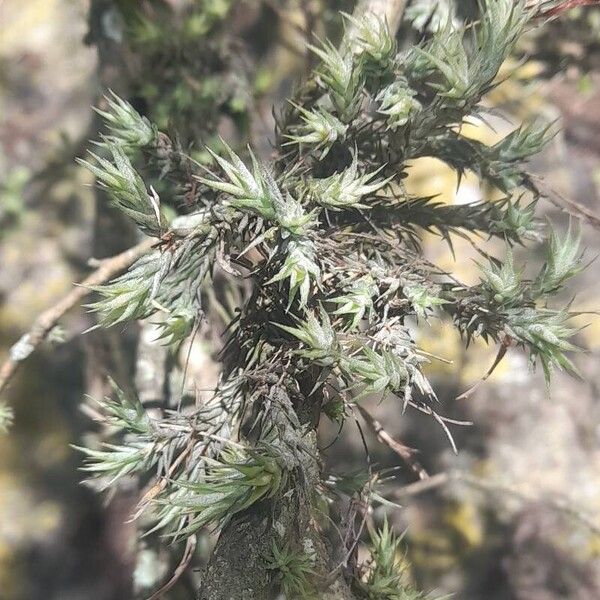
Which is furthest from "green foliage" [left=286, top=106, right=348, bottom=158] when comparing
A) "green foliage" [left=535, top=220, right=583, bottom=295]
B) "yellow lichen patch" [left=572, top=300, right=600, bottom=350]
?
"yellow lichen patch" [left=572, top=300, right=600, bottom=350]

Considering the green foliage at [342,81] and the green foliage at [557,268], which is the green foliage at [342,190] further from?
Answer: the green foliage at [557,268]

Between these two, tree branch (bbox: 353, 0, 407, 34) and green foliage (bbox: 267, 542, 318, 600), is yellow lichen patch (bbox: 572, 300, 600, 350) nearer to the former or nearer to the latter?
tree branch (bbox: 353, 0, 407, 34)

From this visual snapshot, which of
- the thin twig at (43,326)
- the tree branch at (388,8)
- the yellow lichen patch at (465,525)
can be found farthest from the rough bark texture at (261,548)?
the yellow lichen patch at (465,525)

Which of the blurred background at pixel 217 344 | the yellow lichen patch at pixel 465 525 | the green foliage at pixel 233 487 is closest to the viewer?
the green foliage at pixel 233 487

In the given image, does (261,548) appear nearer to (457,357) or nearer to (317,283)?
(317,283)

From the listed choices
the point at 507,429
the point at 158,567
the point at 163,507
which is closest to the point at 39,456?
the point at 158,567

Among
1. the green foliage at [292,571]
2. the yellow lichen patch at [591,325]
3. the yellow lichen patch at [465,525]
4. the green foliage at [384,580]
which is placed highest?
the green foliage at [292,571]

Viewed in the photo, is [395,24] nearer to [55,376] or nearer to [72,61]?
[55,376]

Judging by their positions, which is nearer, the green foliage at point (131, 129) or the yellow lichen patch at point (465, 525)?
the green foliage at point (131, 129)
